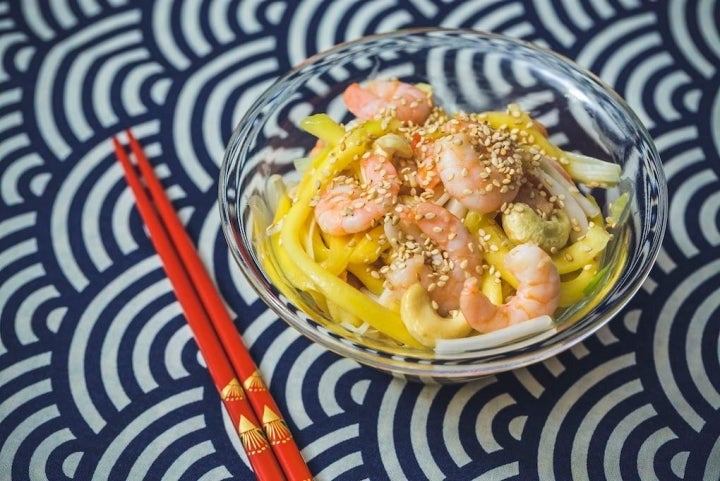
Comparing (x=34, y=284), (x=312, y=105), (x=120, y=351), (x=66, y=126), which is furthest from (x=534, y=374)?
(x=66, y=126)

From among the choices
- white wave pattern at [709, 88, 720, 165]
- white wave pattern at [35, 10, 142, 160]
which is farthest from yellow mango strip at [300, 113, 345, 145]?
white wave pattern at [709, 88, 720, 165]

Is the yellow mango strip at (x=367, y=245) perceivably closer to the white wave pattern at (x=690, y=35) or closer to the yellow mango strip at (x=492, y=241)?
the yellow mango strip at (x=492, y=241)

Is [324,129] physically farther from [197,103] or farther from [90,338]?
[90,338]

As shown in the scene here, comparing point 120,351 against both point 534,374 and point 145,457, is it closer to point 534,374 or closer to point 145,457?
point 145,457

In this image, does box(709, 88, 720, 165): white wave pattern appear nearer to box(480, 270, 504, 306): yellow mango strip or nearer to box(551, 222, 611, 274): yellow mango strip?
box(551, 222, 611, 274): yellow mango strip

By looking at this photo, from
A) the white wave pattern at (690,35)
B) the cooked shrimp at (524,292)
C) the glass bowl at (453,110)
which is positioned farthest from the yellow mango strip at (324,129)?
the white wave pattern at (690,35)
